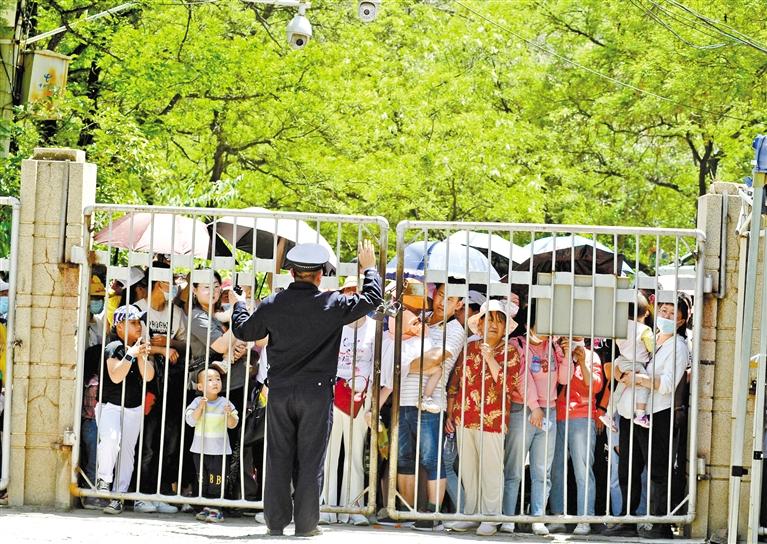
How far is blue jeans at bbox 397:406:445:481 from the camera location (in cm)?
916

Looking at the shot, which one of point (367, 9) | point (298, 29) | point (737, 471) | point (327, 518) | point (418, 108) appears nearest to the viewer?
point (737, 471)

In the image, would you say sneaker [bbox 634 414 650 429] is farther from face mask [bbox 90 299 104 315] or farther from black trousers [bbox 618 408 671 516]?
face mask [bbox 90 299 104 315]

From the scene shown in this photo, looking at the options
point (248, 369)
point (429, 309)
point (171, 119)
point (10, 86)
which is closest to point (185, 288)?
point (248, 369)

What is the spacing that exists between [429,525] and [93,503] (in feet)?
8.04

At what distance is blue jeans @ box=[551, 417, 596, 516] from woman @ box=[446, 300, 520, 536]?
16.7 inches

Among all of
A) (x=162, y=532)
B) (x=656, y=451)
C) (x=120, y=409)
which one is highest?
(x=120, y=409)

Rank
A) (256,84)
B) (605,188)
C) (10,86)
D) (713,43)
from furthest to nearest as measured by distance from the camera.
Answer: (605,188) < (256,84) < (713,43) < (10,86)

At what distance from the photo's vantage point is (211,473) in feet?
30.1

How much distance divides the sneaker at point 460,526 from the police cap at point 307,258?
7.26 ft

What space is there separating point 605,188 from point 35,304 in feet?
70.1

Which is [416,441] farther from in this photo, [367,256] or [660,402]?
[660,402]

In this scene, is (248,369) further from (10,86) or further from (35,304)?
(10,86)

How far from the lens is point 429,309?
9.28 m

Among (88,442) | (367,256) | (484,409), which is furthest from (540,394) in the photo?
(88,442)
